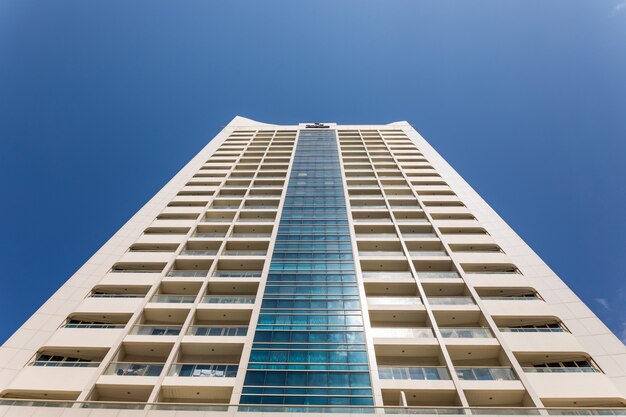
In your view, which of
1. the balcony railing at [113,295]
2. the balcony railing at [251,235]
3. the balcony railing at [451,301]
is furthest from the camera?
the balcony railing at [251,235]

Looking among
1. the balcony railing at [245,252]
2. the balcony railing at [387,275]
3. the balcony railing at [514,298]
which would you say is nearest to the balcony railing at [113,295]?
the balcony railing at [245,252]

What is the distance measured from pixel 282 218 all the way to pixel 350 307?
15.0 metres

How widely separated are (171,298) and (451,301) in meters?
22.4

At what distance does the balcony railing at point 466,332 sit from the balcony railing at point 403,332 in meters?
1.05

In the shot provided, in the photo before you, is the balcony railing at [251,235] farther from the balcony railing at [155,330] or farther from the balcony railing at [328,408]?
the balcony railing at [328,408]

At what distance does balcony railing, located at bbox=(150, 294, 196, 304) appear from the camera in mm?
30469

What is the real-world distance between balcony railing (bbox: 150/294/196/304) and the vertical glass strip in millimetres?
6273

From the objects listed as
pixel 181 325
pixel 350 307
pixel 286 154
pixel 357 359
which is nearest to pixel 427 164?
pixel 286 154

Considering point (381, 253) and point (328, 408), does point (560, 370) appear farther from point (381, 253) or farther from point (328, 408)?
point (381, 253)

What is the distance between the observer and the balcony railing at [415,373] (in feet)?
78.2

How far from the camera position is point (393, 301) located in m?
30.5

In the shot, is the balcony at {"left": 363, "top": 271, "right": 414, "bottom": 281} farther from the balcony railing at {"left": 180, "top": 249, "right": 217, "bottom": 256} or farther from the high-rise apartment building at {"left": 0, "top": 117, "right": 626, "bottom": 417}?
the balcony railing at {"left": 180, "top": 249, "right": 217, "bottom": 256}

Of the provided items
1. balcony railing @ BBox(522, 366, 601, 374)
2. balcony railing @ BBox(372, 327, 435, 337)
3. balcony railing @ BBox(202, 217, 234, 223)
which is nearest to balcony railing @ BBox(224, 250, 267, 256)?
balcony railing @ BBox(202, 217, 234, 223)

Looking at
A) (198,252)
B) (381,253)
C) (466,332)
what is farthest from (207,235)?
(466,332)
